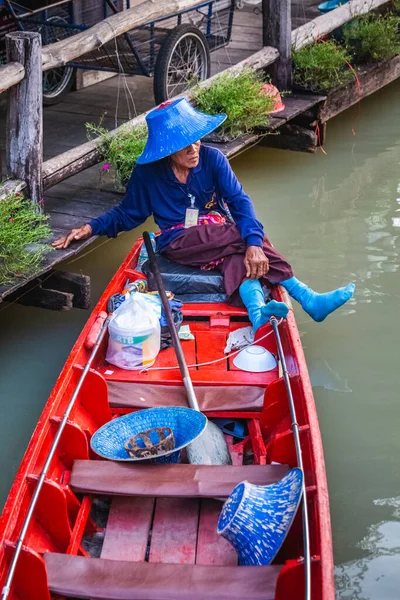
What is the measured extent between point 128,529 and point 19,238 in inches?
84.7

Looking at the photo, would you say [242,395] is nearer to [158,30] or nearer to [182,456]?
[182,456]

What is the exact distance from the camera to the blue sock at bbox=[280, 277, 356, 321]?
4.77 m

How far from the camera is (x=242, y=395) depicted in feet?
13.7

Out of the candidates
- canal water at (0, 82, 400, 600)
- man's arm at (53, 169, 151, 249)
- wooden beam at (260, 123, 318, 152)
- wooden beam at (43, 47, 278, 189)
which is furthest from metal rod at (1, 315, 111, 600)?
wooden beam at (260, 123, 318, 152)

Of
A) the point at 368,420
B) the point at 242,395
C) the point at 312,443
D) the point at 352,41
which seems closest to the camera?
the point at 312,443

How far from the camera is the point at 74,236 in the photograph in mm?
5289

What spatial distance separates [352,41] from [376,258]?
3516 mm

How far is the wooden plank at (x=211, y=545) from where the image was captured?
3.30 meters

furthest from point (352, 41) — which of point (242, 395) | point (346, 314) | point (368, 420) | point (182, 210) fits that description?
point (242, 395)

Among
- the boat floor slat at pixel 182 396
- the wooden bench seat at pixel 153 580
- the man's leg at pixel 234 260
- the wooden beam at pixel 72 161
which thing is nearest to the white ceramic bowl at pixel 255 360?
the boat floor slat at pixel 182 396

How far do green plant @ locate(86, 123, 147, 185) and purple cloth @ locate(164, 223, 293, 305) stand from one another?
4.12 feet

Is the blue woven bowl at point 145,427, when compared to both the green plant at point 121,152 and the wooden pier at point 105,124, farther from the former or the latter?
the green plant at point 121,152

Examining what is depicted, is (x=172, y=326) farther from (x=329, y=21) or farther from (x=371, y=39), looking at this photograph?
(x=371, y=39)

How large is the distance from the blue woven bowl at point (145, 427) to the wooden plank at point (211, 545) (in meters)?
0.30
